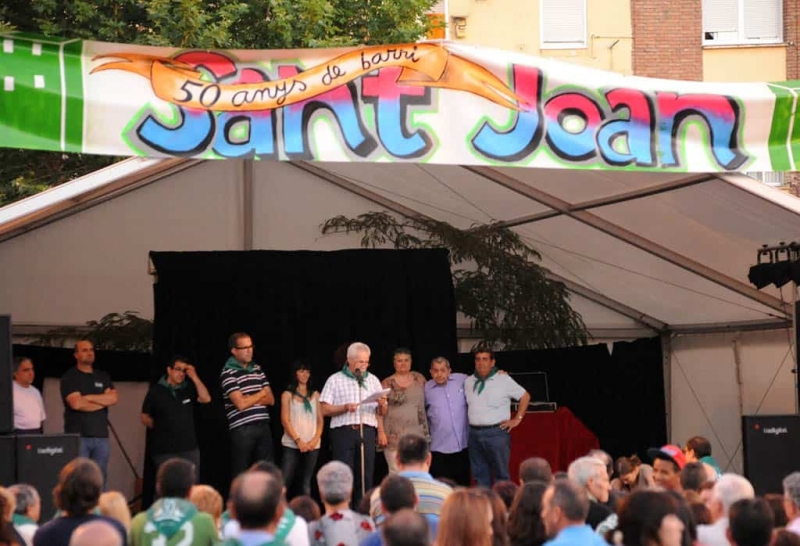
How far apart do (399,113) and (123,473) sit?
4505mm

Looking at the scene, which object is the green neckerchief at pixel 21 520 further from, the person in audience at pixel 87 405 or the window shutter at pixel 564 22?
the window shutter at pixel 564 22

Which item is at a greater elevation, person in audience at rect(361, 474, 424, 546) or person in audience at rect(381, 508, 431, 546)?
person in audience at rect(381, 508, 431, 546)

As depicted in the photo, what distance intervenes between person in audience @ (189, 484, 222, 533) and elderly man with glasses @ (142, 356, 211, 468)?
401 centimetres

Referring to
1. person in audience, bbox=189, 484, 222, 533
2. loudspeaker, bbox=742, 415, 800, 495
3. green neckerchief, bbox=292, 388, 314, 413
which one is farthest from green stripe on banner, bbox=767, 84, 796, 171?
person in audience, bbox=189, 484, 222, 533

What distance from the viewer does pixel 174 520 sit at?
4660mm

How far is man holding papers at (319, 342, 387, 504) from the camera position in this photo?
30.3ft

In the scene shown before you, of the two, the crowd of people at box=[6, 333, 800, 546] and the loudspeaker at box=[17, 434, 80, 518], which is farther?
the loudspeaker at box=[17, 434, 80, 518]

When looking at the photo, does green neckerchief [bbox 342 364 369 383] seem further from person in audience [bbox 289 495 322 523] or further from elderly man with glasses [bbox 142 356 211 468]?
person in audience [bbox 289 495 322 523]

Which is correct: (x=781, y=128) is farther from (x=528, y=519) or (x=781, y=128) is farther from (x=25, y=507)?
(x=25, y=507)

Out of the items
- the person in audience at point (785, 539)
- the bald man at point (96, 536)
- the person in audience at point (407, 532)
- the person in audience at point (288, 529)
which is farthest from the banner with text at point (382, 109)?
the person in audience at point (407, 532)

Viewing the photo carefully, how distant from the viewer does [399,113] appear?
784 cm

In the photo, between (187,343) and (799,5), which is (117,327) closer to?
(187,343)

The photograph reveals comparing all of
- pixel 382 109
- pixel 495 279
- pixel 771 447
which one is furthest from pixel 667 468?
pixel 495 279

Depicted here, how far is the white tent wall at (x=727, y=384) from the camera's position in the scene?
1108 centimetres
